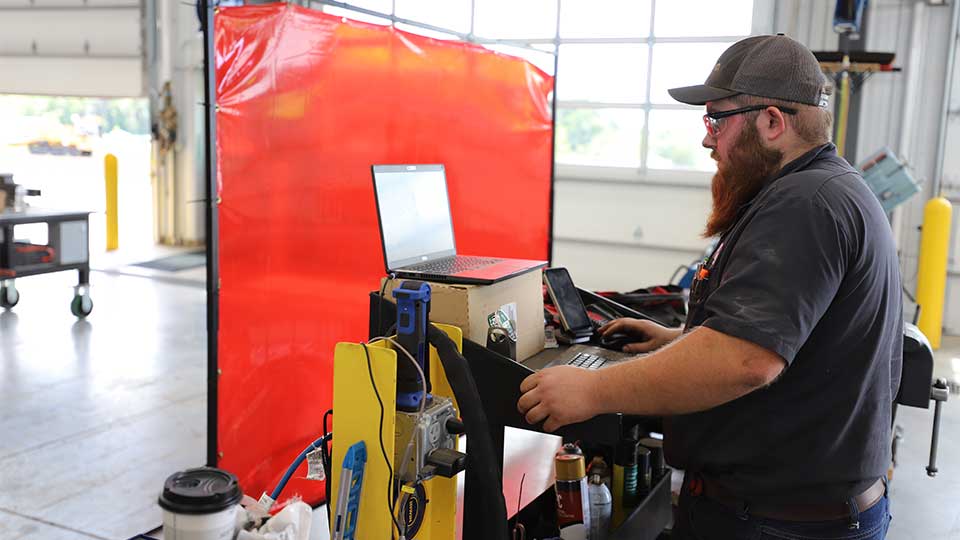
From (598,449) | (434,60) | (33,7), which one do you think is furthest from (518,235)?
(33,7)

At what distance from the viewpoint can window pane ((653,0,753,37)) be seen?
279 inches

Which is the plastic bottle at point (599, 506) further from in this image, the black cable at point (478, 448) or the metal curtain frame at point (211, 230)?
the metal curtain frame at point (211, 230)

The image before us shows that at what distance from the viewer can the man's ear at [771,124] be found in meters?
1.46

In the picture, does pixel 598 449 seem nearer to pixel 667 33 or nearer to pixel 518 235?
pixel 518 235

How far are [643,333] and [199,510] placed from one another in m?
1.29

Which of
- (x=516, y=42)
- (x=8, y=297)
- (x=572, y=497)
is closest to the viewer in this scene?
(x=572, y=497)

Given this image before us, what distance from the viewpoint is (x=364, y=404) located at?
153 centimetres

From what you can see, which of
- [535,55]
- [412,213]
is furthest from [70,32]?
[412,213]

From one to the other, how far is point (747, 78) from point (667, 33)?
6.23m

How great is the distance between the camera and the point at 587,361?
212cm

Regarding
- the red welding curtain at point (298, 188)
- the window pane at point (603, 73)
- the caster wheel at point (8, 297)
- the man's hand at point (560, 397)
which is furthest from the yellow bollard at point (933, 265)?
the caster wheel at point (8, 297)

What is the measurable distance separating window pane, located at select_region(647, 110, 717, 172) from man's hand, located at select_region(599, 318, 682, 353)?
5.46m

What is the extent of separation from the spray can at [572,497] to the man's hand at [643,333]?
0.36m

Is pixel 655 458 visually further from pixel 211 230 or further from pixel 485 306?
pixel 211 230
